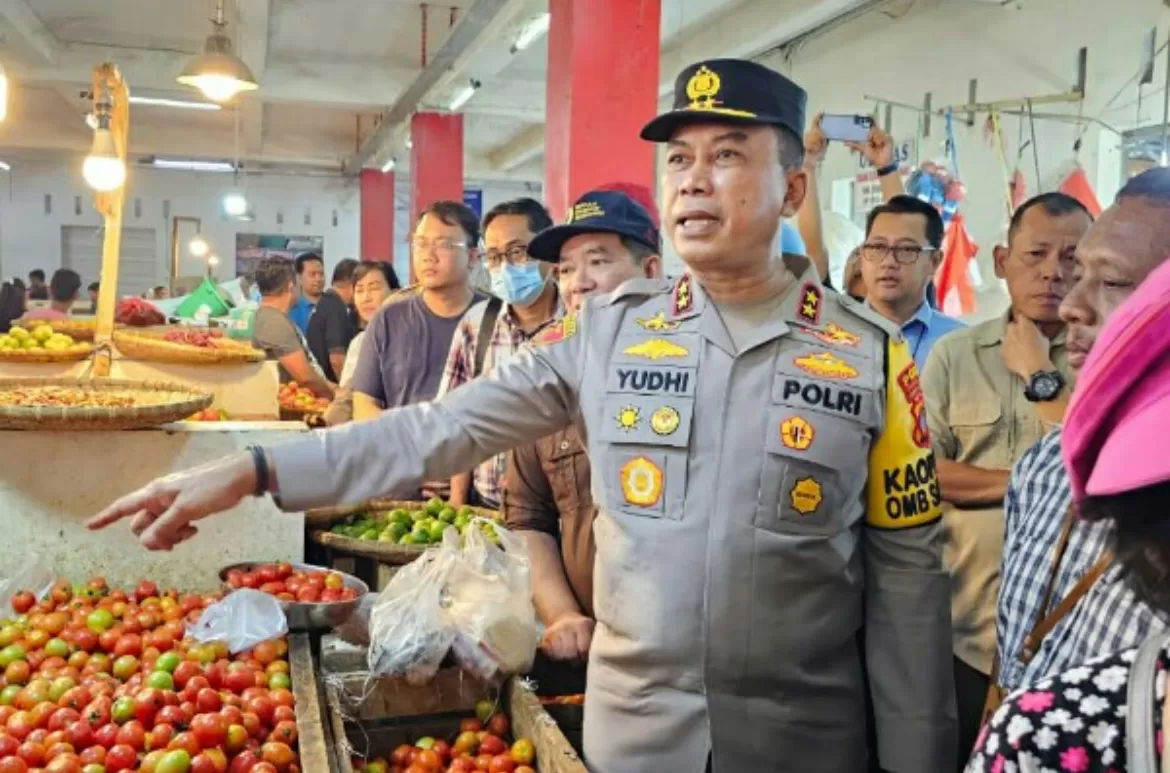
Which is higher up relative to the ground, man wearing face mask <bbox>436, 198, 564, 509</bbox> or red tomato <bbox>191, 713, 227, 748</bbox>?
man wearing face mask <bbox>436, 198, 564, 509</bbox>

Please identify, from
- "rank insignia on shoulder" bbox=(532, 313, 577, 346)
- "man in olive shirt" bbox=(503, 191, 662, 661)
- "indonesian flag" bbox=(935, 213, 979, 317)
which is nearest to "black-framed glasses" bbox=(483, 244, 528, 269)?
"man in olive shirt" bbox=(503, 191, 662, 661)

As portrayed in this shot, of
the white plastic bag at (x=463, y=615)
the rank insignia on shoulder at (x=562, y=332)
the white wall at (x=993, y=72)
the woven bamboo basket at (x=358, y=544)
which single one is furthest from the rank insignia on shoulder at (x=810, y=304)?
the white wall at (x=993, y=72)

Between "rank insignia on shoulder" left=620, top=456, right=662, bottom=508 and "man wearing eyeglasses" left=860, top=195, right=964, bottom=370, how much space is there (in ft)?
Answer: 5.88

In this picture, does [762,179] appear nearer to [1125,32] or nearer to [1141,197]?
[1141,197]

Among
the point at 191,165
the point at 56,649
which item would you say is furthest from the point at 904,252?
the point at 191,165

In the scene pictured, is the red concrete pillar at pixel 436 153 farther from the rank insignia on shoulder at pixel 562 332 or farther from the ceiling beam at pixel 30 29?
the rank insignia on shoulder at pixel 562 332

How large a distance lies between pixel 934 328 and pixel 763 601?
2000mm

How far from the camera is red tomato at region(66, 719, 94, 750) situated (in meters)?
1.92

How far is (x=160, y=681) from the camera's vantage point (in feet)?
6.97

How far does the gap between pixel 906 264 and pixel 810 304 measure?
5.46 ft

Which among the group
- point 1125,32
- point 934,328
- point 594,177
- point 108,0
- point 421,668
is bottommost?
point 421,668

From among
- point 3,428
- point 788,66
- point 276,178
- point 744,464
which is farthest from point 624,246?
point 276,178

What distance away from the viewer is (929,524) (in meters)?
1.61

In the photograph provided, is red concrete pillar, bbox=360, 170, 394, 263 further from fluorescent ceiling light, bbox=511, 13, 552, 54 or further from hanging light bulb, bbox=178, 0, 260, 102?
hanging light bulb, bbox=178, 0, 260, 102
